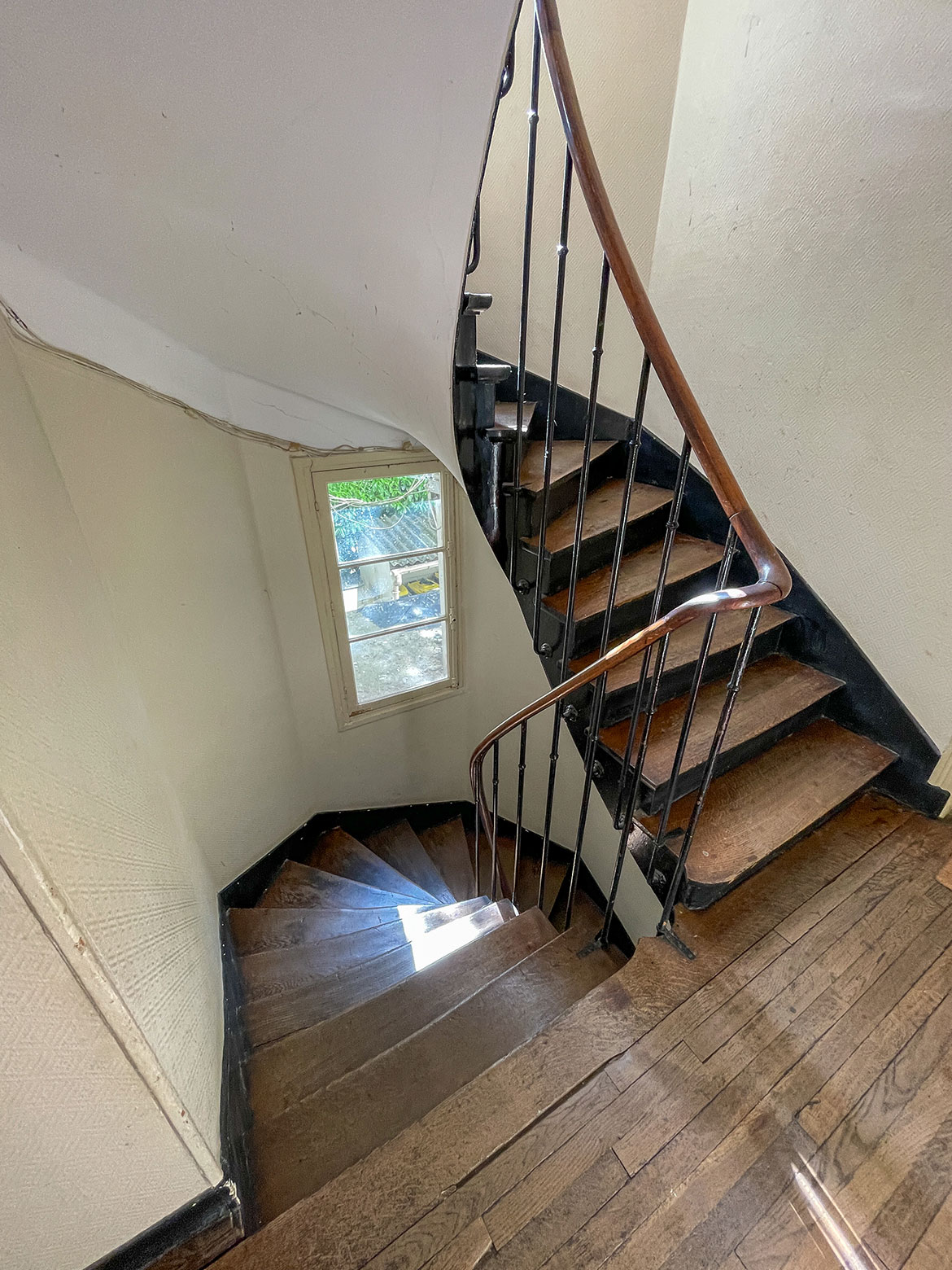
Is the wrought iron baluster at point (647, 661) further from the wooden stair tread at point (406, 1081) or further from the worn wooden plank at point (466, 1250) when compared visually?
the worn wooden plank at point (466, 1250)

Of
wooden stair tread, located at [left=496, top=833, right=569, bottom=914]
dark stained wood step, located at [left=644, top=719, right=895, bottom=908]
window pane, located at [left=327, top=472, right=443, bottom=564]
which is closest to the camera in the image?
dark stained wood step, located at [left=644, top=719, right=895, bottom=908]

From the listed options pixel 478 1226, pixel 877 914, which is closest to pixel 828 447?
pixel 877 914

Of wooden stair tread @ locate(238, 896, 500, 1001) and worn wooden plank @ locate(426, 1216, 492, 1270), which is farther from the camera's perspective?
wooden stair tread @ locate(238, 896, 500, 1001)

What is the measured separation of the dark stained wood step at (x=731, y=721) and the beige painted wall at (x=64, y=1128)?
1.23 metres

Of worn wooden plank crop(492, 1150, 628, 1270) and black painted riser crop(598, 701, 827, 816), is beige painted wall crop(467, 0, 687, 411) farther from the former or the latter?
worn wooden plank crop(492, 1150, 628, 1270)

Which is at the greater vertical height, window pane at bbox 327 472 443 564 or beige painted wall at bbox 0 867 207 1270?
window pane at bbox 327 472 443 564

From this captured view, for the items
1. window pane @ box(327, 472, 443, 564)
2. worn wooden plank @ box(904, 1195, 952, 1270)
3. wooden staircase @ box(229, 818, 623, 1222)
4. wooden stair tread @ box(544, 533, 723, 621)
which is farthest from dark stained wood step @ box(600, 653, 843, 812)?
window pane @ box(327, 472, 443, 564)

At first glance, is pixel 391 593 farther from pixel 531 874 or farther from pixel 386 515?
pixel 531 874

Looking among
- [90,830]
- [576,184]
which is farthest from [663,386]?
[576,184]

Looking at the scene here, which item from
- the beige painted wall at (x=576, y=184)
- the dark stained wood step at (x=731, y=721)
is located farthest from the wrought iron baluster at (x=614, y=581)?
the beige painted wall at (x=576, y=184)

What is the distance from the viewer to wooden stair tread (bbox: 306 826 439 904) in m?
2.74

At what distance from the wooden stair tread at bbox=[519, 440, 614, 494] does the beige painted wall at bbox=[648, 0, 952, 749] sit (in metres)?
0.49

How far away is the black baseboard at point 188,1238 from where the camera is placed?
888mm

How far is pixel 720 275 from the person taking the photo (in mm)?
1840
